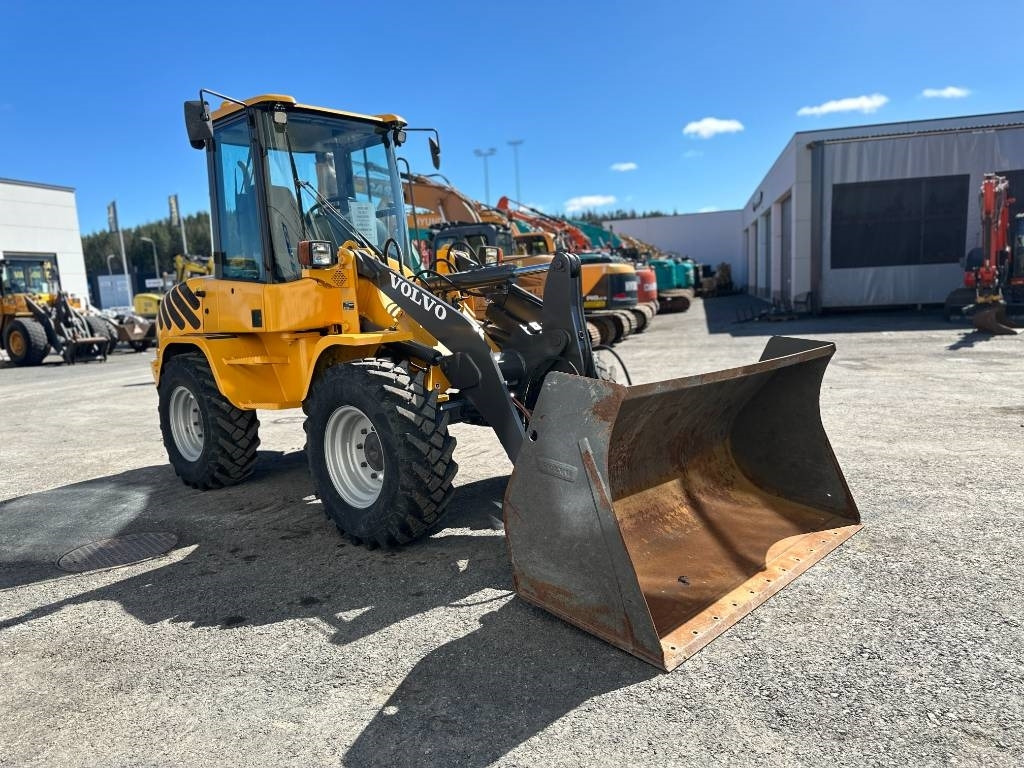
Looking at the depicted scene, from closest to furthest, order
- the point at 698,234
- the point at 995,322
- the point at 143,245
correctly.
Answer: the point at 995,322 < the point at 698,234 < the point at 143,245

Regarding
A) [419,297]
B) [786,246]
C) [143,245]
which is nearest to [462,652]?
[419,297]

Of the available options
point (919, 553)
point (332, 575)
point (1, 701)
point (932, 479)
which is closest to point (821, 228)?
point (932, 479)

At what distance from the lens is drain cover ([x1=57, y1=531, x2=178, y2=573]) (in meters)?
4.49

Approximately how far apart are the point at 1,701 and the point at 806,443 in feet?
14.4

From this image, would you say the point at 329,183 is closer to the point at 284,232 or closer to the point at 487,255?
the point at 284,232

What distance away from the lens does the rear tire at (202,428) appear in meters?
5.76

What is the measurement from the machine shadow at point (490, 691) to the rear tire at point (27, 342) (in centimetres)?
2035

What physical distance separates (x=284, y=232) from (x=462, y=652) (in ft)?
10.9

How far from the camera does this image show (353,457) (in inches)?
183

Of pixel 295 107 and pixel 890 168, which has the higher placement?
pixel 890 168

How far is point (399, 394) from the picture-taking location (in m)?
4.09

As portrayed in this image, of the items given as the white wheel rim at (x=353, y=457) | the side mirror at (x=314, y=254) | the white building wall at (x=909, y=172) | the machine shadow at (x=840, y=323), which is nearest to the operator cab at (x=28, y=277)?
the machine shadow at (x=840, y=323)

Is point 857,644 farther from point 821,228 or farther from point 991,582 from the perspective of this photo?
point 821,228

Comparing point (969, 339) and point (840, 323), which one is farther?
point (840, 323)
